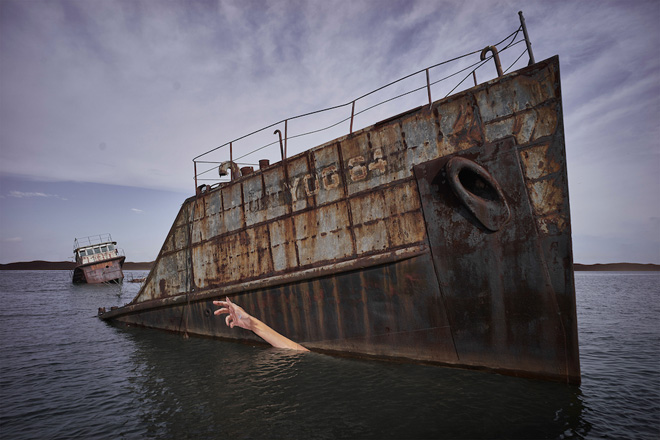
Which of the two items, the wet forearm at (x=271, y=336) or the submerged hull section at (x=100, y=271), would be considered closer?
the wet forearm at (x=271, y=336)

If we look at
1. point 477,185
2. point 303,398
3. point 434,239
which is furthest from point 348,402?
point 477,185

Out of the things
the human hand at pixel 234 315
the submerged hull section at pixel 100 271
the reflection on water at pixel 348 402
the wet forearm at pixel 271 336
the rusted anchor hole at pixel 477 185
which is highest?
the submerged hull section at pixel 100 271

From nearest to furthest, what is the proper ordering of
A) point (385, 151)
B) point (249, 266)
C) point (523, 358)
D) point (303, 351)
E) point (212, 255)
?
point (523, 358) < point (385, 151) < point (303, 351) < point (249, 266) < point (212, 255)

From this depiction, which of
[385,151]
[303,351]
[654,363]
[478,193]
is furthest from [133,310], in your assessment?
[654,363]

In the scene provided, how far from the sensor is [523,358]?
462 centimetres

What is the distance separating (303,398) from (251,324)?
3.01 meters

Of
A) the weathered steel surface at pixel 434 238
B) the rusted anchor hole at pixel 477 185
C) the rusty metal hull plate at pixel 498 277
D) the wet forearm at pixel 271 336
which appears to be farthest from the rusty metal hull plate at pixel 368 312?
the rusted anchor hole at pixel 477 185

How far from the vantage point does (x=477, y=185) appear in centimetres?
497

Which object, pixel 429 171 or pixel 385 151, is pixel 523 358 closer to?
pixel 429 171

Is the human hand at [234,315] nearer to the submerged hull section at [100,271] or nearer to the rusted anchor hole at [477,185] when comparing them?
the rusted anchor hole at [477,185]

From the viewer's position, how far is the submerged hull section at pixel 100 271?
111 ft

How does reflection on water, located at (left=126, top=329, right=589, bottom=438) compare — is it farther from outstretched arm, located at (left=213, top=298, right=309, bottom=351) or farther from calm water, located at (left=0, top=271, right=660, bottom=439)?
outstretched arm, located at (left=213, top=298, right=309, bottom=351)

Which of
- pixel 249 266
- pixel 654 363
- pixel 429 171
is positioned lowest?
pixel 654 363

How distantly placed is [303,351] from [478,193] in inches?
182
